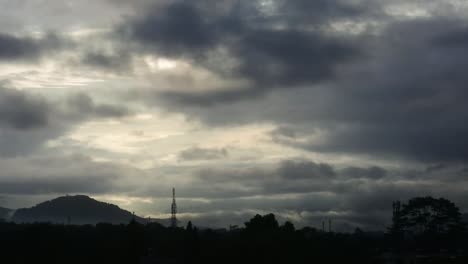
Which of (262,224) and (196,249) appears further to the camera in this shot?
(262,224)

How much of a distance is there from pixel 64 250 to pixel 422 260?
246 feet

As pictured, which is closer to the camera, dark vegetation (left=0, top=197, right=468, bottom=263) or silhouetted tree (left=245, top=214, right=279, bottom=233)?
dark vegetation (left=0, top=197, right=468, bottom=263)

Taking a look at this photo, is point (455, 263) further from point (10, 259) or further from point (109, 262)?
point (10, 259)

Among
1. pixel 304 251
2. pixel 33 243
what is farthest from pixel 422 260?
pixel 33 243

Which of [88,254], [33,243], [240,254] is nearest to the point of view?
[240,254]

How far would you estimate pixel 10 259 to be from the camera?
14550 cm

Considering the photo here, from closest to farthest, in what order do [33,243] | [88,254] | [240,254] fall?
[240,254] < [88,254] < [33,243]

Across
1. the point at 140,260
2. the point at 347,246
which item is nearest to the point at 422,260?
the point at 347,246

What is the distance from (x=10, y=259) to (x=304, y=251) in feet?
182

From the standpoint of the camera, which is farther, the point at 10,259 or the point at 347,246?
the point at 347,246

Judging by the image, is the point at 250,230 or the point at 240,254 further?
the point at 250,230

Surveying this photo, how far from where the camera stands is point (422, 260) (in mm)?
164000

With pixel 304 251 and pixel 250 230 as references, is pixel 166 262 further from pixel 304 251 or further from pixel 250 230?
pixel 304 251

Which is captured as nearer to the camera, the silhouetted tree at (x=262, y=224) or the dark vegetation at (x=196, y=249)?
the dark vegetation at (x=196, y=249)
